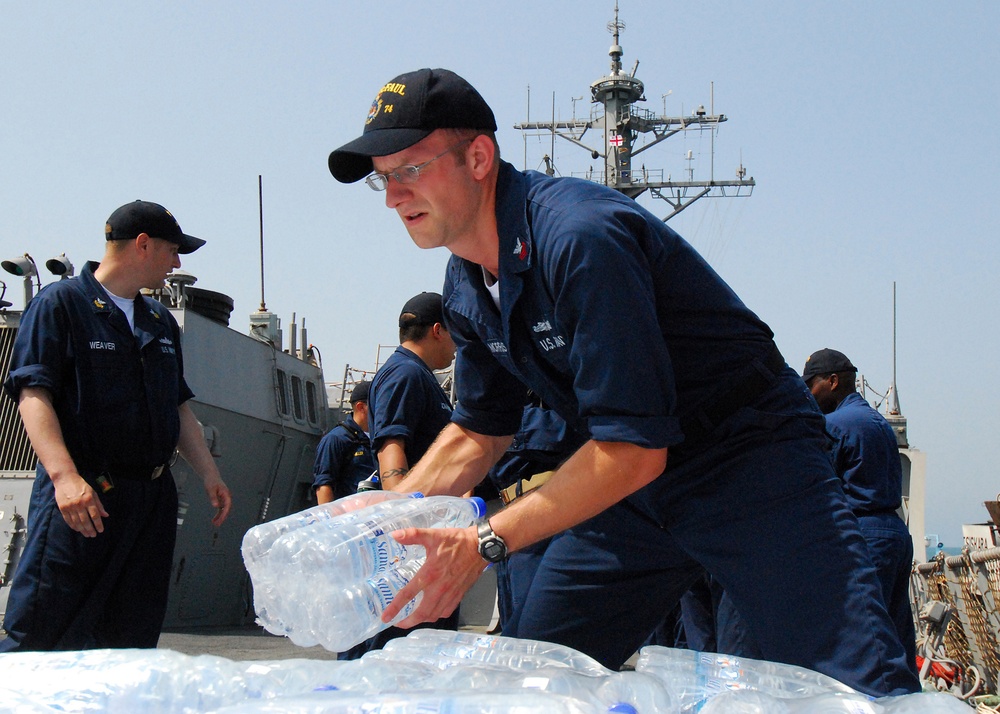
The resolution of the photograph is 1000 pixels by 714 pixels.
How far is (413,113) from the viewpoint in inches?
102

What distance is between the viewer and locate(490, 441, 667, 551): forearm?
2379mm

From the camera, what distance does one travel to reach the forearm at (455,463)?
10.3 feet

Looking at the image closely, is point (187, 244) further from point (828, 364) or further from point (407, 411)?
point (828, 364)

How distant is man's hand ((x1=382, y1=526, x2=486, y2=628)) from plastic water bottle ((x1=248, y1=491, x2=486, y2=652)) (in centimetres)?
13

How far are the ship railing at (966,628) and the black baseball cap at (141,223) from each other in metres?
4.63

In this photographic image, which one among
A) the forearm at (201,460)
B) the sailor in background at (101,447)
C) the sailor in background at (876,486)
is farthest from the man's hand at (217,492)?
the sailor in background at (876,486)

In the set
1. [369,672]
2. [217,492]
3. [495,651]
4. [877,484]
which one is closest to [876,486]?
[877,484]

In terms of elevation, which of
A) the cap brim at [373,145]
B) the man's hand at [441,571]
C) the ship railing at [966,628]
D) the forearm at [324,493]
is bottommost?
the ship railing at [966,628]

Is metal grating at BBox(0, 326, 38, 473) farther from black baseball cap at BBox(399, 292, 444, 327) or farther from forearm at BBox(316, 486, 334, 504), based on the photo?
black baseball cap at BBox(399, 292, 444, 327)

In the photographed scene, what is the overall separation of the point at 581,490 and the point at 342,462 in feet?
18.4

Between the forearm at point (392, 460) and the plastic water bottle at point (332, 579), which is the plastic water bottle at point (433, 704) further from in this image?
the forearm at point (392, 460)

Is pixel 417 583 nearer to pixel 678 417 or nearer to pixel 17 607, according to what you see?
pixel 678 417

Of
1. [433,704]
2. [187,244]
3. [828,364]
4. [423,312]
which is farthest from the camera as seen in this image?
[828,364]

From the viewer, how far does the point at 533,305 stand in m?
2.61
